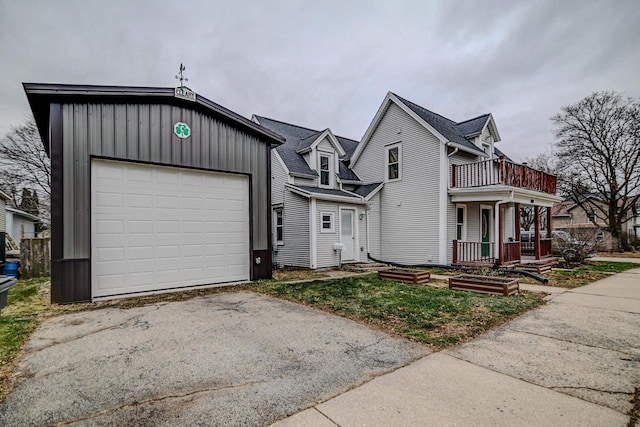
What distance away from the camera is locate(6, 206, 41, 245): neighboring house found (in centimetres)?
1784

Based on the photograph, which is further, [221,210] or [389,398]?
[221,210]

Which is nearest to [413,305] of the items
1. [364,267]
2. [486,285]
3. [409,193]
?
[486,285]

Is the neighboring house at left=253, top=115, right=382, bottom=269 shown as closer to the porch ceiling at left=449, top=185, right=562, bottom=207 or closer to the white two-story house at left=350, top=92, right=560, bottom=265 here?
the white two-story house at left=350, top=92, right=560, bottom=265

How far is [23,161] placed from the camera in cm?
2044

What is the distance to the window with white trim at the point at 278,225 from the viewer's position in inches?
527

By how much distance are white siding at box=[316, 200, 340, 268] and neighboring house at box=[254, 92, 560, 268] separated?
0.04 m

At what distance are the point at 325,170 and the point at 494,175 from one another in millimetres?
6844

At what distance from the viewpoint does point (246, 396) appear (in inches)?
Answer: 106

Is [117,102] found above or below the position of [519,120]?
below

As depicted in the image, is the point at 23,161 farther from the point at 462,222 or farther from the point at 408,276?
the point at 462,222

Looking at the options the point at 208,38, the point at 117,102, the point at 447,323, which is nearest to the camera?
the point at 447,323

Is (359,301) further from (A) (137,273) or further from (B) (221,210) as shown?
(A) (137,273)

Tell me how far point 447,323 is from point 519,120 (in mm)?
31117

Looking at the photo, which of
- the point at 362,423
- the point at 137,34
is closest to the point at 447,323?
the point at 362,423
